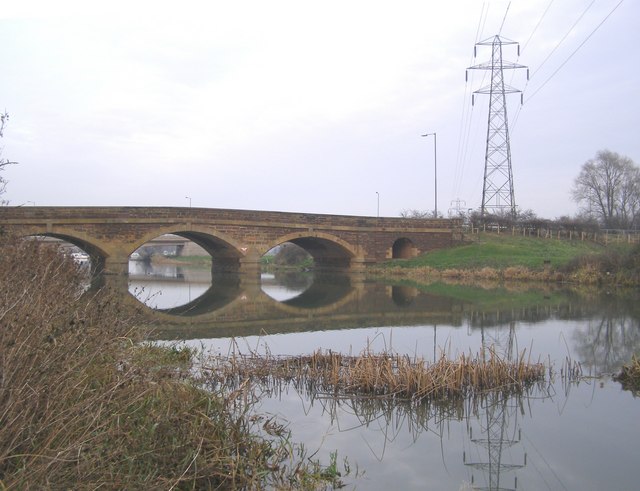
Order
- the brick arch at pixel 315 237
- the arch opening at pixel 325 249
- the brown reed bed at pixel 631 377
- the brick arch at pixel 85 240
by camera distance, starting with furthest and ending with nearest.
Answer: the arch opening at pixel 325 249 → the brick arch at pixel 315 237 → the brick arch at pixel 85 240 → the brown reed bed at pixel 631 377

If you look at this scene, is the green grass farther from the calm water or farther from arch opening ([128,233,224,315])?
the calm water

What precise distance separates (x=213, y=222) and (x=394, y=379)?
28.1 m

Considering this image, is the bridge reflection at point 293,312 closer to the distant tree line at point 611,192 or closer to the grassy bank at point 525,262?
the grassy bank at point 525,262

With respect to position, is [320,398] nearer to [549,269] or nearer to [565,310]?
[565,310]

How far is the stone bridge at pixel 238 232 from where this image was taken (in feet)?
102

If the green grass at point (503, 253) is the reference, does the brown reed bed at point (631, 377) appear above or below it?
below

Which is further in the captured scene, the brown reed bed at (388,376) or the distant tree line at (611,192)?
the distant tree line at (611,192)

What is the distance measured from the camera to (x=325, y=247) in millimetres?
43750

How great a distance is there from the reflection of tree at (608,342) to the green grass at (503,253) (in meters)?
16.7

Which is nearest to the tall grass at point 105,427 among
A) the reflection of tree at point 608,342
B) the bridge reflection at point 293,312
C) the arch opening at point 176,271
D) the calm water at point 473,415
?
the calm water at point 473,415

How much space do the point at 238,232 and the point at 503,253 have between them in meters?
16.2

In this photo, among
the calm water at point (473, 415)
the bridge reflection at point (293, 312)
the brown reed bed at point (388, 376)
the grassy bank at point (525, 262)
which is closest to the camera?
the calm water at point (473, 415)

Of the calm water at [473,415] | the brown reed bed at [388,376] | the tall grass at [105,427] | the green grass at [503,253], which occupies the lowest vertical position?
the calm water at [473,415]

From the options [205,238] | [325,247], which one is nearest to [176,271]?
[325,247]
